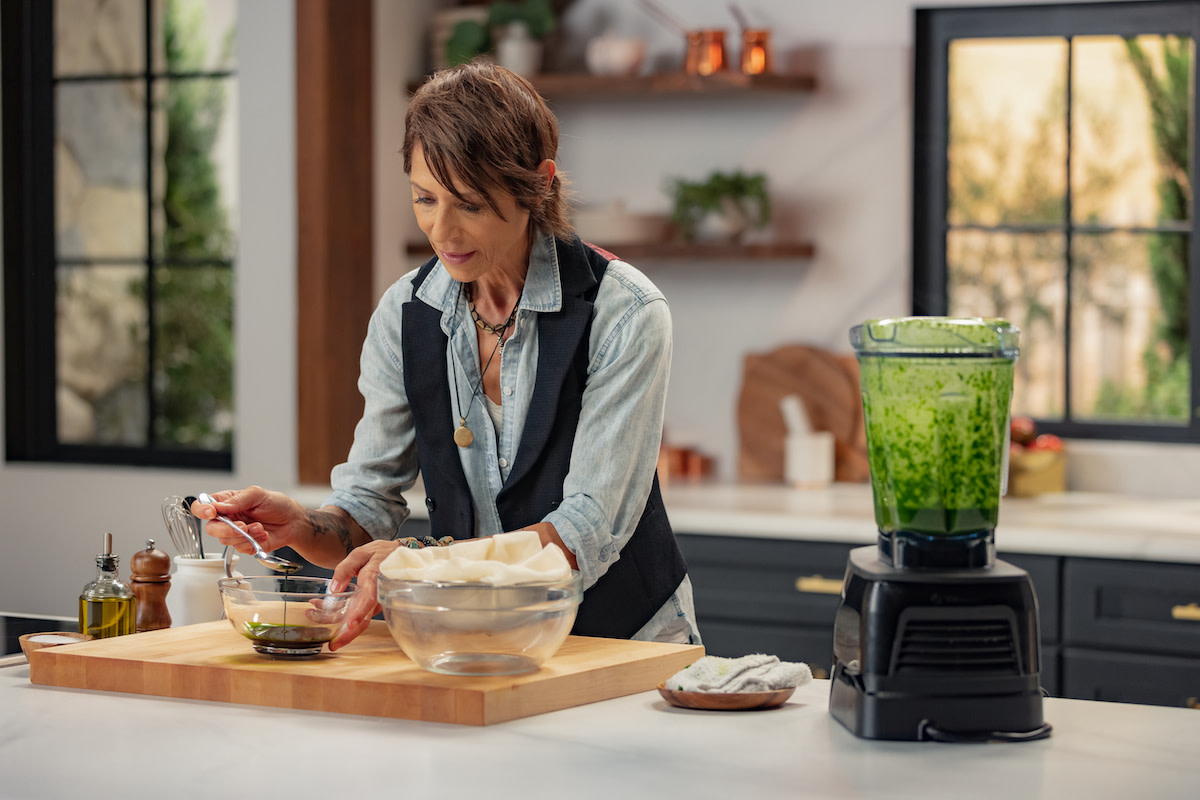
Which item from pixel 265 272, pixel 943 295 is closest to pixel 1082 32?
pixel 943 295

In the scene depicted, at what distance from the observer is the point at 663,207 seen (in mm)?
3979

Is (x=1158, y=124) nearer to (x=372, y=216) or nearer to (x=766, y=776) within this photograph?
(x=372, y=216)

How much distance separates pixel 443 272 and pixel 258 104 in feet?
6.16

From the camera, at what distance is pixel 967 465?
4.40ft

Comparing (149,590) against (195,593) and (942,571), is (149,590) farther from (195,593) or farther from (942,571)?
(942,571)

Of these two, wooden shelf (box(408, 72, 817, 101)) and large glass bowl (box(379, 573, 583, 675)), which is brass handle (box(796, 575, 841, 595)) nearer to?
wooden shelf (box(408, 72, 817, 101))

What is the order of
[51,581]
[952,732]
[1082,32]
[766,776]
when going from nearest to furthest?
[766,776]
[952,732]
[1082,32]
[51,581]

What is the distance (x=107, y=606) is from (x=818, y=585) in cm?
175

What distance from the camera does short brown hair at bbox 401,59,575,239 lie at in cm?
173

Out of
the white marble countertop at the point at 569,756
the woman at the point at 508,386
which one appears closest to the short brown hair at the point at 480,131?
the woman at the point at 508,386

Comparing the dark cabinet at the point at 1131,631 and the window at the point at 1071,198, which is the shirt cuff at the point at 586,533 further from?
the window at the point at 1071,198

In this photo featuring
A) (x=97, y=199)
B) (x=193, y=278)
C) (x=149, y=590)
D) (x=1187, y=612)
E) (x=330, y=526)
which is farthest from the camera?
(x=193, y=278)

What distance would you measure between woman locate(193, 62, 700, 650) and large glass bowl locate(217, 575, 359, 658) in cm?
10

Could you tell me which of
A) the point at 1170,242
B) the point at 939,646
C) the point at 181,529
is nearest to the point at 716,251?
the point at 1170,242
